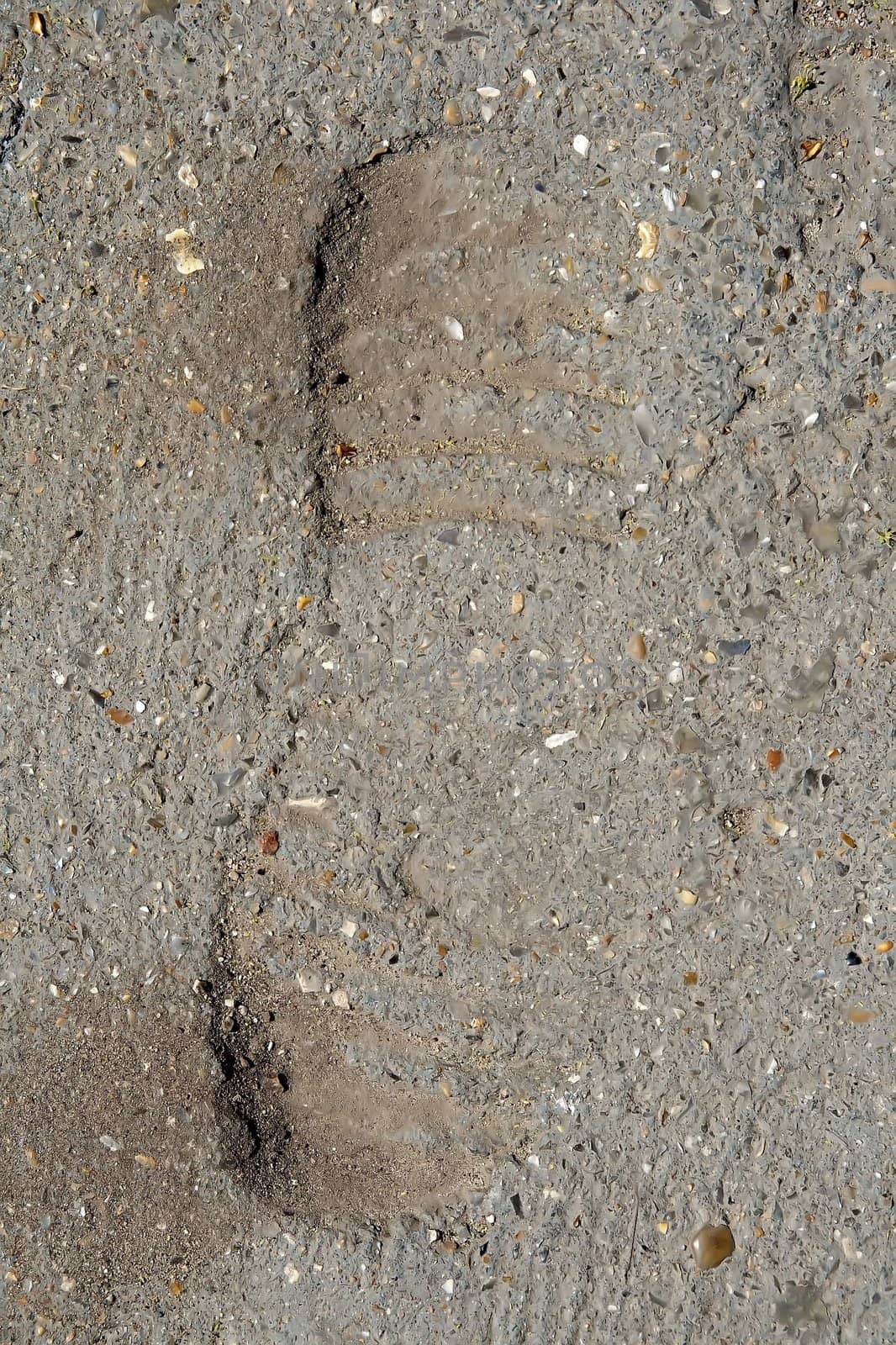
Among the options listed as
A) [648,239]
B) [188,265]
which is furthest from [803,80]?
[188,265]

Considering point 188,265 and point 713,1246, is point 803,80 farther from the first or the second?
point 713,1246

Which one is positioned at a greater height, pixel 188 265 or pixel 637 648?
pixel 188 265

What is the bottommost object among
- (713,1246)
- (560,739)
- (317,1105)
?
(317,1105)

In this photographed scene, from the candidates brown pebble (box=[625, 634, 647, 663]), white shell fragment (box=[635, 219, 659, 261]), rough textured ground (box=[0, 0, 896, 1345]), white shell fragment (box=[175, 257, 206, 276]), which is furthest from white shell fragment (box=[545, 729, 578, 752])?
white shell fragment (box=[175, 257, 206, 276])

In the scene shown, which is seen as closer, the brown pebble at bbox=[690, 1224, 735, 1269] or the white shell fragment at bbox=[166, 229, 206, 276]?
the brown pebble at bbox=[690, 1224, 735, 1269]

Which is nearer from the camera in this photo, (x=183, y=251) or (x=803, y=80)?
(x=803, y=80)

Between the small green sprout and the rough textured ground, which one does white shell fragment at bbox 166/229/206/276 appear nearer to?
the rough textured ground

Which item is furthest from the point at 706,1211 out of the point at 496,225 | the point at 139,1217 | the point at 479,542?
the point at 496,225
